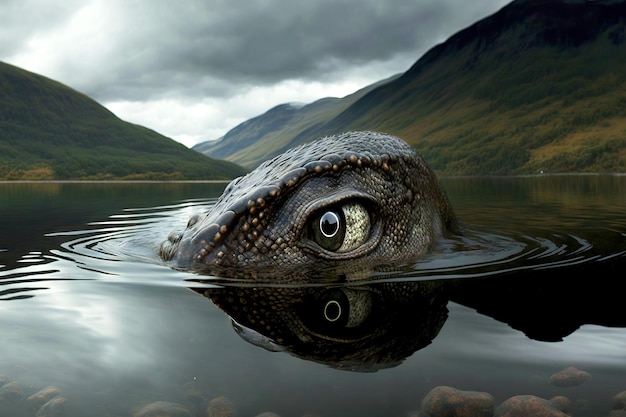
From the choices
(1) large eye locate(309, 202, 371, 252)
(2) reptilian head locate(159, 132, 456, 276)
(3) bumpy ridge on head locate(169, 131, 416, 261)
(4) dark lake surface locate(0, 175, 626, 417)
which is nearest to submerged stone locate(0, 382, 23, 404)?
(4) dark lake surface locate(0, 175, 626, 417)

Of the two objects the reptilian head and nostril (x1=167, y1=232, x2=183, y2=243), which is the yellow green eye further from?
nostril (x1=167, y1=232, x2=183, y2=243)

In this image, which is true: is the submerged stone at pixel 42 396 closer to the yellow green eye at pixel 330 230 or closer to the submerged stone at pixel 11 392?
the submerged stone at pixel 11 392

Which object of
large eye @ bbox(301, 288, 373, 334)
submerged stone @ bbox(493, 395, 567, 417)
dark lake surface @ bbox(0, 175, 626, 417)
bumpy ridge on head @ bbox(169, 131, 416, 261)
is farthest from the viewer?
bumpy ridge on head @ bbox(169, 131, 416, 261)

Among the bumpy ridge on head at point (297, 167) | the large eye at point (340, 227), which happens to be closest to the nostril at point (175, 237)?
the bumpy ridge on head at point (297, 167)

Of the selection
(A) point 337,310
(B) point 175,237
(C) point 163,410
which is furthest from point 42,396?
(B) point 175,237

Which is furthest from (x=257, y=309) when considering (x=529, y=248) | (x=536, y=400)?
(x=529, y=248)

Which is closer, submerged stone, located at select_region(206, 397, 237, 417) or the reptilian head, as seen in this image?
submerged stone, located at select_region(206, 397, 237, 417)
